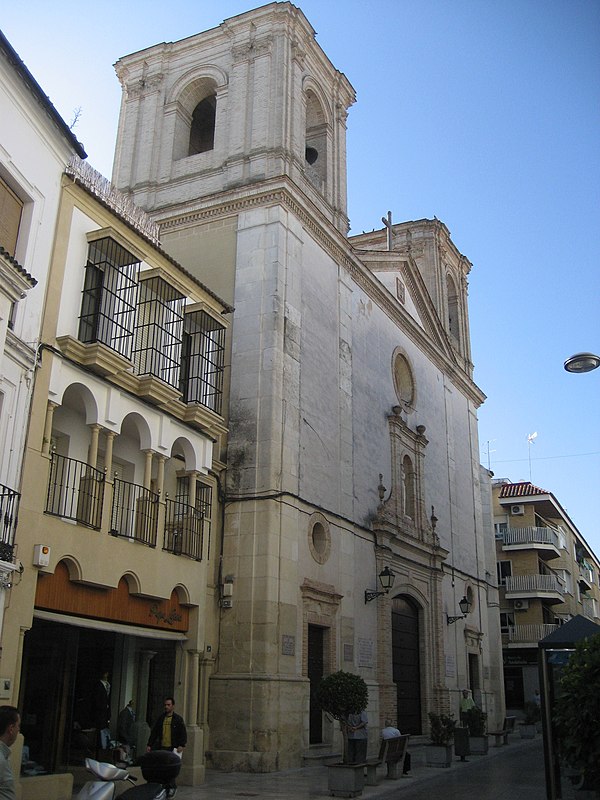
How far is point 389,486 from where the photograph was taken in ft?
80.7

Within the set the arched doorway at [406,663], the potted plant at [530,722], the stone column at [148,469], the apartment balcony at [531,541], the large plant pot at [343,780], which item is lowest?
the large plant pot at [343,780]

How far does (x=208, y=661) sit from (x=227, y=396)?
5817 mm

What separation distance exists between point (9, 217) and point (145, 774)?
8272mm

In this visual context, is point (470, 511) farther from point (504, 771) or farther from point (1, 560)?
point (1, 560)

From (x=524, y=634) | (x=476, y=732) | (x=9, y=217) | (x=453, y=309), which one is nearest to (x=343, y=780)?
(x=476, y=732)

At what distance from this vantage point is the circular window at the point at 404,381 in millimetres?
27344

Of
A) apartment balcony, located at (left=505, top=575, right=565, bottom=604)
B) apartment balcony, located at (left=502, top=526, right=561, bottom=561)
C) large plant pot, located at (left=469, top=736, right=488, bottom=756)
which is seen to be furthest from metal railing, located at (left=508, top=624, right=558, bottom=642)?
large plant pot, located at (left=469, top=736, right=488, bottom=756)

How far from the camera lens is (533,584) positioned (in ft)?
145

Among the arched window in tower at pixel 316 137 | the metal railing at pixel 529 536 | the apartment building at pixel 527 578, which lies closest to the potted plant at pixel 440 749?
the arched window in tower at pixel 316 137

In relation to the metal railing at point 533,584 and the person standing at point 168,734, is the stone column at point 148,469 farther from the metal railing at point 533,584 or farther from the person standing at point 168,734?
the metal railing at point 533,584

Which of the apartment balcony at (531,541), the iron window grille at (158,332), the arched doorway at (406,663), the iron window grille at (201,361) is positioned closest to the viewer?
the iron window grille at (158,332)

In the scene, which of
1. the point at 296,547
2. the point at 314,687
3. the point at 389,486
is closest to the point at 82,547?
the point at 296,547

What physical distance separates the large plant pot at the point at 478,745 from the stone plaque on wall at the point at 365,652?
314cm

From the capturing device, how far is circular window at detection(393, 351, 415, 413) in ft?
89.7
